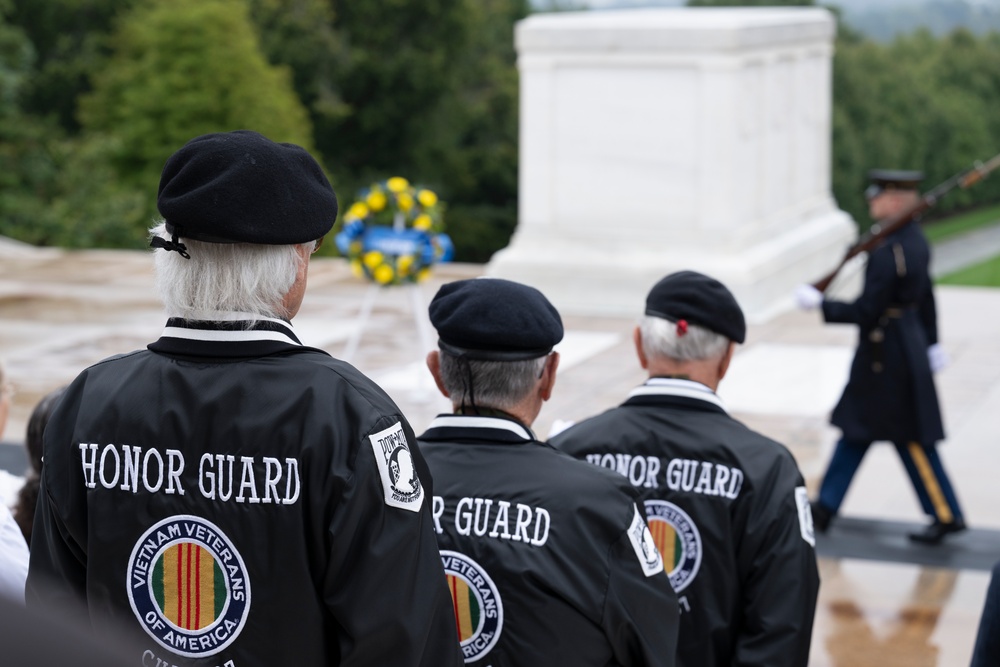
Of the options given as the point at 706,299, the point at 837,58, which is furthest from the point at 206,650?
the point at 837,58

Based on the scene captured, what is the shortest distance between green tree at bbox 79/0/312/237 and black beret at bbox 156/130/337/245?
2856cm

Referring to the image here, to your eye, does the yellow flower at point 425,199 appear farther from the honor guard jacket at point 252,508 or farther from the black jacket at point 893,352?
the honor guard jacket at point 252,508

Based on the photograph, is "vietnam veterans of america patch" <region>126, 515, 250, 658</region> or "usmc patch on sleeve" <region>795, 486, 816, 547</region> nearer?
"vietnam veterans of america patch" <region>126, 515, 250, 658</region>

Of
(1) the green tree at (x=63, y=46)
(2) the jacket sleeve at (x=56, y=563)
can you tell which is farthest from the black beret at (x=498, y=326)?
(1) the green tree at (x=63, y=46)

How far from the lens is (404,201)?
26.2 ft

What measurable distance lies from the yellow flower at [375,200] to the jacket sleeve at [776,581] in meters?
5.51

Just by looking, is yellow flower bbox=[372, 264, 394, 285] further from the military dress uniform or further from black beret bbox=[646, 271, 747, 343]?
black beret bbox=[646, 271, 747, 343]

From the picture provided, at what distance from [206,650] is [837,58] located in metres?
53.7

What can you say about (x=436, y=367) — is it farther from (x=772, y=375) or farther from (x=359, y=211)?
(x=772, y=375)

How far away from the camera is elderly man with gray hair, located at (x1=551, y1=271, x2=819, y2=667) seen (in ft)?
8.52

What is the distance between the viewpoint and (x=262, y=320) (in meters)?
1.83

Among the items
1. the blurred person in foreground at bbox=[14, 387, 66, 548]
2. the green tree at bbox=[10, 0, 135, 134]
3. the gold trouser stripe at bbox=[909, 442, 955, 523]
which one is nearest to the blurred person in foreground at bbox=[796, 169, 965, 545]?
the gold trouser stripe at bbox=[909, 442, 955, 523]

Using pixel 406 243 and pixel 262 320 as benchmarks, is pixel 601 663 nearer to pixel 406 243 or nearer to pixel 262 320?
pixel 262 320

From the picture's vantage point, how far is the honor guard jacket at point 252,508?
1733mm
